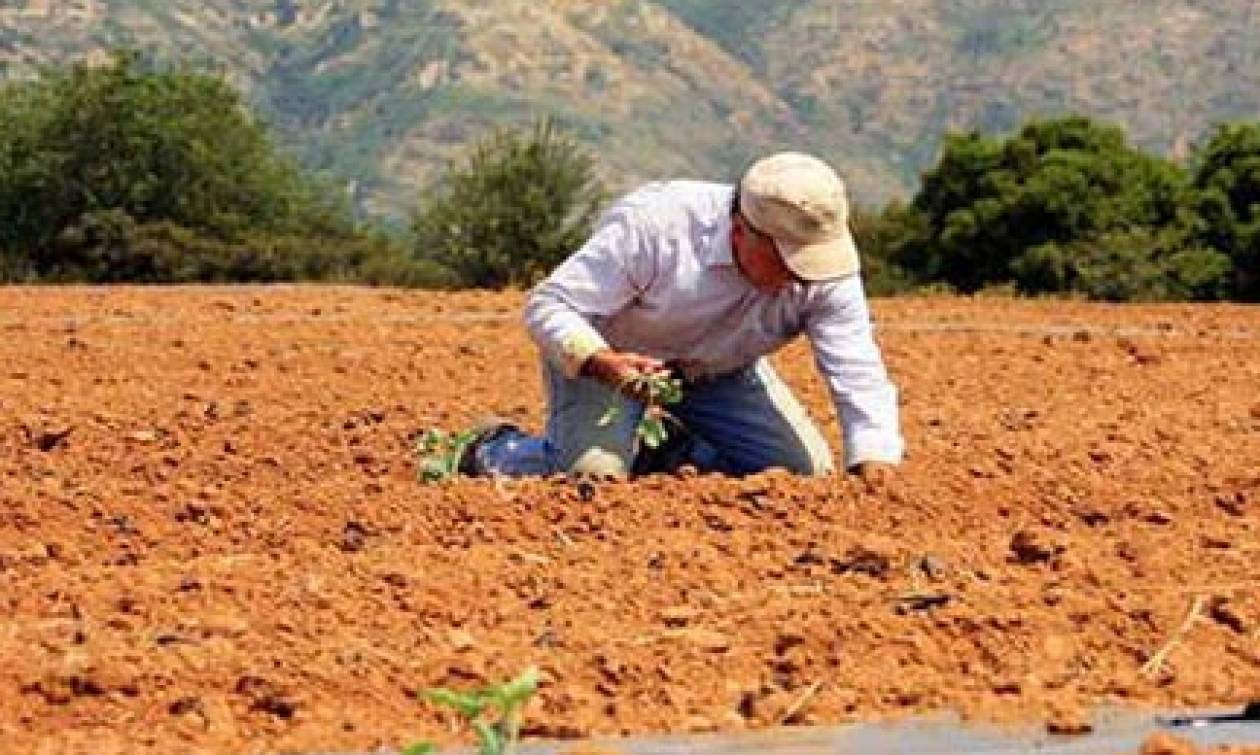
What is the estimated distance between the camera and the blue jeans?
7.90 m

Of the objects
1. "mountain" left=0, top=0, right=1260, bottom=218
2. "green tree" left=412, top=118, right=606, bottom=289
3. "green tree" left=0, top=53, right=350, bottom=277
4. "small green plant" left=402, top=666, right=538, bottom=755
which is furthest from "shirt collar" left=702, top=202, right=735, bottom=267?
"mountain" left=0, top=0, right=1260, bottom=218

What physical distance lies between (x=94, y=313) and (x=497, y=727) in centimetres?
1292

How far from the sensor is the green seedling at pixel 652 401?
296 inches

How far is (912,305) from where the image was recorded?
19.0 m

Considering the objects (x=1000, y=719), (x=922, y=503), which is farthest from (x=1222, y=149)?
(x=1000, y=719)

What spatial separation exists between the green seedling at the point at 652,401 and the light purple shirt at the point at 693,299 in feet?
0.49

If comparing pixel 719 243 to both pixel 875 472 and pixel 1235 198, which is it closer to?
pixel 875 472

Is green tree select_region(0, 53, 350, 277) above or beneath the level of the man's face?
beneath

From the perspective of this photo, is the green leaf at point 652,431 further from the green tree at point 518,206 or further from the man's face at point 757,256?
the green tree at point 518,206

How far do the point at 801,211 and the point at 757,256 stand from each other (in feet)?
0.97

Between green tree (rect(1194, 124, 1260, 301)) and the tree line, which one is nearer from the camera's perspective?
green tree (rect(1194, 124, 1260, 301))

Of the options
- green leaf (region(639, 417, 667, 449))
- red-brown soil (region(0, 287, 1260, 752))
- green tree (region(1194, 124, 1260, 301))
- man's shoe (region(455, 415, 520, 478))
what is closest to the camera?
red-brown soil (region(0, 287, 1260, 752))

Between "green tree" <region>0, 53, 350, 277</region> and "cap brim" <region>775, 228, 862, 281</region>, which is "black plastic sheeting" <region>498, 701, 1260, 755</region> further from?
"green tree" <region>0, 53, 350, 277</region>

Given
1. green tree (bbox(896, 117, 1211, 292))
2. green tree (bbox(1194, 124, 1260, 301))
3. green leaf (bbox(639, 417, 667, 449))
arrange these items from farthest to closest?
green tree (bbox(896, 117, 1211, 292)) < green tree (bbox(1194, 124, 1260, 301)) < green leaf (bbox(639, 417, 667, 449))
